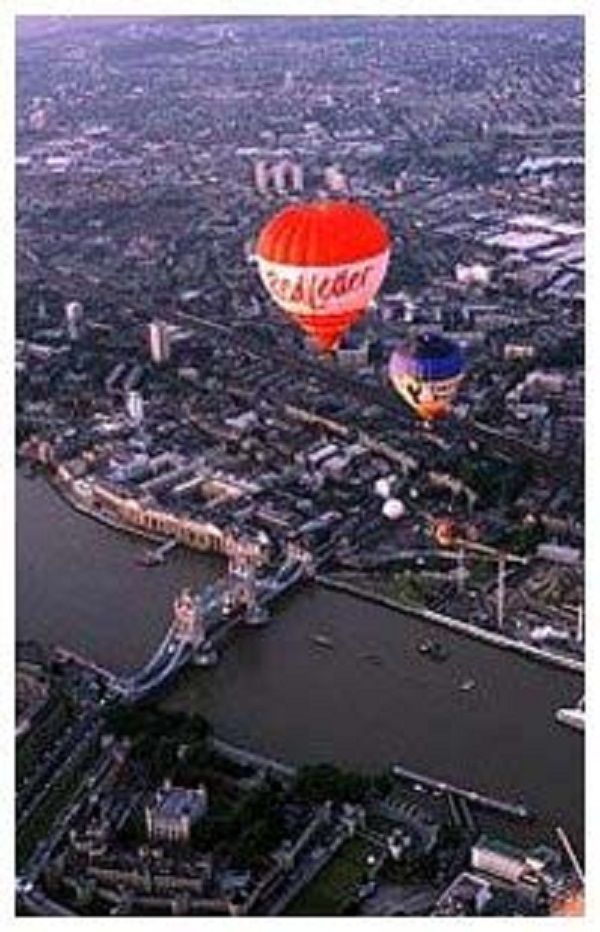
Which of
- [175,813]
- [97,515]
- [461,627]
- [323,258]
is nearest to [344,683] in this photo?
[461,627]

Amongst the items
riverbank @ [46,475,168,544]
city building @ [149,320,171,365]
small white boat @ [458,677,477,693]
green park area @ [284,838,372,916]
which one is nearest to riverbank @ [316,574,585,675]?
small white boat @ [458,677,477,693]

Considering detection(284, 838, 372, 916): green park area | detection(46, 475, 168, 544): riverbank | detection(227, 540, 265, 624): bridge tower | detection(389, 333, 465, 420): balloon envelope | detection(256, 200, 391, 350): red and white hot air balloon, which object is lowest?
detection(46, 475, 168, 544): riverbank

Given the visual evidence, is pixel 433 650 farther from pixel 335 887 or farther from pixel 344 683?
pixel 335 887

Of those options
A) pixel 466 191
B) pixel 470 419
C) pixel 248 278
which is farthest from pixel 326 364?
pixel 466 191

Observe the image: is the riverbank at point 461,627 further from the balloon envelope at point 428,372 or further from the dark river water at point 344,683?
the balloon envelope at point 428,372

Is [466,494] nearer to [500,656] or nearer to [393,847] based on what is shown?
[500,656]

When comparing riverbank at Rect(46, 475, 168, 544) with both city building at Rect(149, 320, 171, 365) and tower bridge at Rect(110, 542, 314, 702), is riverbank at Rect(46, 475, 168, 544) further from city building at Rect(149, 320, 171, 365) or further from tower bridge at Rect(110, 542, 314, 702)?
city building at Rect(149, 320, 171, 365)

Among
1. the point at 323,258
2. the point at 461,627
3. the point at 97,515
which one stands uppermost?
the point at 323,258
